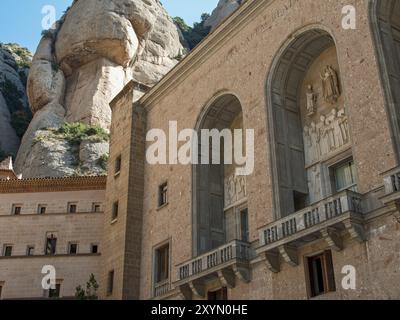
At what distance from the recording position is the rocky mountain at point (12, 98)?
55562mm

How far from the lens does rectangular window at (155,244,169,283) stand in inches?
875

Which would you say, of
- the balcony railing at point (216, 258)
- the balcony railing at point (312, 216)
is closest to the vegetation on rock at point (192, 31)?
the balcony railing at point (216, 258)

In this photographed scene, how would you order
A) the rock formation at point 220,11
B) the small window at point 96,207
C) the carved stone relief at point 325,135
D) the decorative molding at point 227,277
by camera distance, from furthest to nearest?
the rock formation at point 220,11 → the small window at point 96,207 → the decorative molding at point 227,277 → the carved stone relief at point 325,135

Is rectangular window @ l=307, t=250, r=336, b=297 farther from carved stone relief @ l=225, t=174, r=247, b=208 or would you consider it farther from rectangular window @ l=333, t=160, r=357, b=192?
carved stone relief @ l=225, t=174, r=247, b=208

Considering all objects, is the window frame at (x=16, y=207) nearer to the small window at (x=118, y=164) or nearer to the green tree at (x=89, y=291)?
the green tree at (x=89, y=291)

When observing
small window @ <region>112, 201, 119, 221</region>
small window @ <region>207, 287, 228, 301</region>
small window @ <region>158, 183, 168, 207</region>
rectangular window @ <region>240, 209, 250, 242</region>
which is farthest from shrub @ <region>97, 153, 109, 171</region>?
small window @ <region>207, 287, 228, 301</region>

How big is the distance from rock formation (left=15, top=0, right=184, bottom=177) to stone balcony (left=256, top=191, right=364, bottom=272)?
30195 millimetres

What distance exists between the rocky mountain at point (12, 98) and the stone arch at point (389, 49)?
140 ft

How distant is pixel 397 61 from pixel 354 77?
1350 millimetres

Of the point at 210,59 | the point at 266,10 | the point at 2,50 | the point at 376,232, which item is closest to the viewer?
the point at 376,232

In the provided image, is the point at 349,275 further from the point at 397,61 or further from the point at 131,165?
the point at 131,165

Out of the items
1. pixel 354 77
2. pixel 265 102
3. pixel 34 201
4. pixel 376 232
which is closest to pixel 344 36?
pixel 354 77
